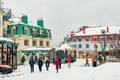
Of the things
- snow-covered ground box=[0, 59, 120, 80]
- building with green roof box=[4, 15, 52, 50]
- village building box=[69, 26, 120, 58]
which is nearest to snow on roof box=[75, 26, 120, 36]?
village building box=[69, 26, 120, 58]

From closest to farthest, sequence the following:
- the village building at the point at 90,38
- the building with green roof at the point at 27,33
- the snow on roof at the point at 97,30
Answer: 1. the building with green roof at the point at 27,33
2. the village building at the point at 90,38
3. the snow on roof at the point at 97,30

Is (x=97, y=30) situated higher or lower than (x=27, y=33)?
higher

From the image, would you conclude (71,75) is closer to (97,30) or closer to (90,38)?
(90,38)

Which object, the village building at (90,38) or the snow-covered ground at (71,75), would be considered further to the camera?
the village building at (90,38)

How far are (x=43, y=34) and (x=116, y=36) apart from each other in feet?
89.0

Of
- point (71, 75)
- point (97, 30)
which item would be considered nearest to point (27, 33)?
point (97, 30)

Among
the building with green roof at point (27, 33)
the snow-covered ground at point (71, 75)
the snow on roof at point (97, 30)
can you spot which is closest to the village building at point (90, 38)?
the snow on roof at point (97, 30)

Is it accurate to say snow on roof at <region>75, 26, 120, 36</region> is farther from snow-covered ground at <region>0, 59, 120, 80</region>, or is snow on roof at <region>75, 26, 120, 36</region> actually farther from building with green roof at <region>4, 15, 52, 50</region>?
snow-covered ground at <region>0, 59, 120, 80</region>

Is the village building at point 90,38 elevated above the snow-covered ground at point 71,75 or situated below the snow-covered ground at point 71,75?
above

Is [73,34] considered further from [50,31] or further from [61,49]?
[61,49]

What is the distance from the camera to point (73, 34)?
91.4 m

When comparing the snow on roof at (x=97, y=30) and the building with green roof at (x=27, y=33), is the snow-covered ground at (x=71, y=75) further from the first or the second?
the snow on roof at (x=97, y=30)

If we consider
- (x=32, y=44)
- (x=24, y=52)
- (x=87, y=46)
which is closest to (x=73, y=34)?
(x=87, y=46)

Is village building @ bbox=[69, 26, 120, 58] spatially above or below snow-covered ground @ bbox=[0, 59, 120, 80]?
above
